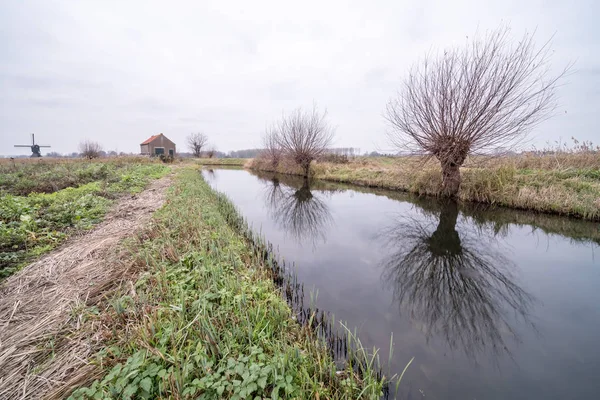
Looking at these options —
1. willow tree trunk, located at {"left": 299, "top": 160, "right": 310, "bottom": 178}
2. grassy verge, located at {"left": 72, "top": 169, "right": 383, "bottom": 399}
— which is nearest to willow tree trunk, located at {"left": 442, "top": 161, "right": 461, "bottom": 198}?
grassy verge, located at {"left": 72, "top": 169, "right": 383, "bottom": 399}

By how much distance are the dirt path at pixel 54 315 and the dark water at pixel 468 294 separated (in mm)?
2545

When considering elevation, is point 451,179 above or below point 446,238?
above

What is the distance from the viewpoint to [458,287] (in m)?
3.72

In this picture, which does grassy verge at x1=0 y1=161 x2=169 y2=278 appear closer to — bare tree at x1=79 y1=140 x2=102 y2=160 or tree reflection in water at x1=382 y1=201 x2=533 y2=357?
tree reflection in water at x1=382 y1=201 x2=533 y2=357

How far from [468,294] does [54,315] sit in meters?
5.04

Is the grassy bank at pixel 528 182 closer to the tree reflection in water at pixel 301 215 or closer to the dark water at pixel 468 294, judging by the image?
the dark water at pixel 468 294

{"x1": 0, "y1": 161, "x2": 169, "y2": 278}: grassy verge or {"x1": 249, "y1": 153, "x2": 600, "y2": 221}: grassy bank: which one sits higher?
{"x1": 249, "y1": 153, "x2": 600, "y2": 221}: grassy bank

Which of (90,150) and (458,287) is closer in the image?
(458,287)

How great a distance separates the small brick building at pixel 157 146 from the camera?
44.8 m

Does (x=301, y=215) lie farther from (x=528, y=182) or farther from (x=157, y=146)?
(x=157, y=146)

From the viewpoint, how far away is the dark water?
220cm

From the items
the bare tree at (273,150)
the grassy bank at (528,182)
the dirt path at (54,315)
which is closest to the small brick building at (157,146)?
the bare tree at (273,150)

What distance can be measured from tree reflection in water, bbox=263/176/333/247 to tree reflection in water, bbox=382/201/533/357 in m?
2.02

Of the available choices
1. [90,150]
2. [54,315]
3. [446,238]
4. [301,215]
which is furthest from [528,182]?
[90,150]
